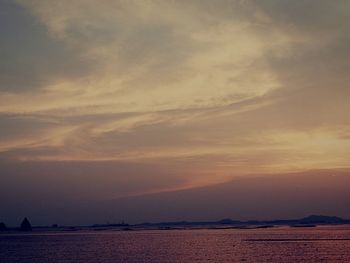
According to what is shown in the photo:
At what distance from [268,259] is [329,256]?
12.9 metres

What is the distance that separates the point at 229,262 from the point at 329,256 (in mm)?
20869

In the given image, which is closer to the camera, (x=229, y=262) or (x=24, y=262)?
(x=229, y=262)

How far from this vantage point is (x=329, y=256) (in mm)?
89188

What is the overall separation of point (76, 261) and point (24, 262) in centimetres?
986

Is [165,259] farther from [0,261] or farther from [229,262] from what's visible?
[0,261]

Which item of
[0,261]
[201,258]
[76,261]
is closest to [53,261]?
[76,261]

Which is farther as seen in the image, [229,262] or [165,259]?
[165,259]

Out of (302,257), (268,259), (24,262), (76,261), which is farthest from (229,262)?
(24,262)

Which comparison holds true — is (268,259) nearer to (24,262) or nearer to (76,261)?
(76,261)

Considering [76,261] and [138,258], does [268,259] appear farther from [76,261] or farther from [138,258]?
[76,261]

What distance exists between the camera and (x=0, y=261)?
294 feet

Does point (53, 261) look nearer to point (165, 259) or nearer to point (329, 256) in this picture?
point (165, 259)

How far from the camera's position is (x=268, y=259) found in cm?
8406

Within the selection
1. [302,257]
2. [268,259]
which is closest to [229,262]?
[268,259]
